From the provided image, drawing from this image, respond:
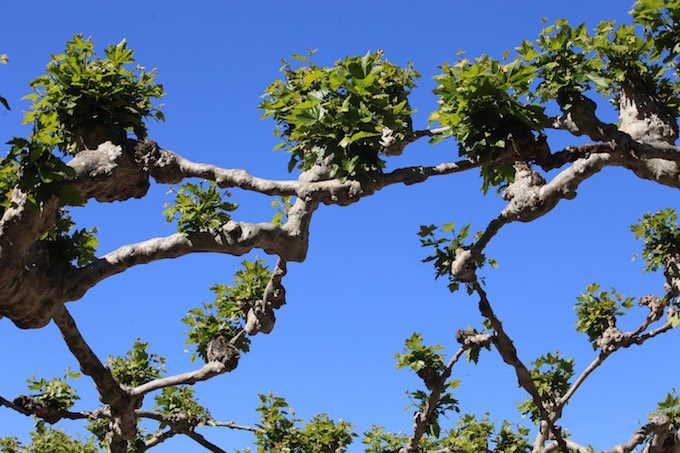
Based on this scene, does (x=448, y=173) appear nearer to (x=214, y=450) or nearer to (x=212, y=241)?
(x=212, y=241)

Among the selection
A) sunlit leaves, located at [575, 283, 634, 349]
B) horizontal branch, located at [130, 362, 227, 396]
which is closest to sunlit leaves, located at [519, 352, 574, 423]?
sunlit leaves, located at [575, 283, 634, 349]

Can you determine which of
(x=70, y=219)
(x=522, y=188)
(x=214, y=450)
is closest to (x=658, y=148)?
(x=522, y=188)

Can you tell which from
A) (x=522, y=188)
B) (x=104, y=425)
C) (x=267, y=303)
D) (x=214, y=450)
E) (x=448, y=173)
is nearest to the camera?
(x=448, y=173)

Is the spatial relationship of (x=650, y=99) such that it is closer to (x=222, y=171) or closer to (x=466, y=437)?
(x=222, y=171)

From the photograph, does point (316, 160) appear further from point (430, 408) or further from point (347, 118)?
point (430, 408)

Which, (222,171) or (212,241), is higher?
(222,171)

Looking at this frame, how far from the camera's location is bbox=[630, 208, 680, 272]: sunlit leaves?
482 inches

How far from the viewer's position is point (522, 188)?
29.2 ft

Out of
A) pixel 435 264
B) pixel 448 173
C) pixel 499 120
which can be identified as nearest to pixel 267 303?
pixel 435 264

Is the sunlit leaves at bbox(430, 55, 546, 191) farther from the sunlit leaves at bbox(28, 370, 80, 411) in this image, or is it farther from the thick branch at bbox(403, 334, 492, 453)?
the sunlit leaves at bbox(28, 370, 80, 411)

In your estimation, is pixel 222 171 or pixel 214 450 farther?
pixel 214 450

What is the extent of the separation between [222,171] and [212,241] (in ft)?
2.63

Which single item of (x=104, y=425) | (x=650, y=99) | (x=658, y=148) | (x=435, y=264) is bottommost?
(x=658, y=148)

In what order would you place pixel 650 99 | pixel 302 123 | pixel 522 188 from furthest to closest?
1. pixel 650 99
2. pixel 522 188
3. pixel 302 123
